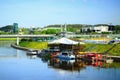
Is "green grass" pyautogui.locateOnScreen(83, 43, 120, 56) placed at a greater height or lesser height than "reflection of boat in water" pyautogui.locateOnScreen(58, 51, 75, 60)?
greater

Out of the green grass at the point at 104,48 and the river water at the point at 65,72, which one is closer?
the river water at the point at 65,72

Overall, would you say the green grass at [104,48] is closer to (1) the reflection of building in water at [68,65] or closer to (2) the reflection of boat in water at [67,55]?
→ (2) the reflection of boat in water at [67,55]

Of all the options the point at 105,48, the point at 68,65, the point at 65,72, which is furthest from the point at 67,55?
the point at 65,72

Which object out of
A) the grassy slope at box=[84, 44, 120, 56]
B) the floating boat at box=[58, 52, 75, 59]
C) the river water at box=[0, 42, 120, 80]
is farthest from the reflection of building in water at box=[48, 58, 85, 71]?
the grassy slope at box=[84, 44, 120, 56]

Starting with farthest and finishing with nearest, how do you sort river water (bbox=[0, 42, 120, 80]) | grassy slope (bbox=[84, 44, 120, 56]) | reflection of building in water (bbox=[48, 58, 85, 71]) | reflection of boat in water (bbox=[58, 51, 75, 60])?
grassy slope (bbox=[84, 44, 120, 56]) → reflection of boat in water (bbox=[58, 51, 75, 60]) → reflection of building in water (bbox=[48, 58, 85, 71]) → river water (bbox=[0, 42, 120, 80])

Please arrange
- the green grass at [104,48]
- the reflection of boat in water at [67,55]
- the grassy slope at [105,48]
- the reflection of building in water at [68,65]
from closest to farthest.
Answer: the reflection of building in water at [68,65], the reflection of boat in water at [67,55], the grassy slope at [105,48], the green grass at [104,48]

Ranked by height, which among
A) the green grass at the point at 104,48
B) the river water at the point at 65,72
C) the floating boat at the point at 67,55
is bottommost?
the river water at the point at 65,72

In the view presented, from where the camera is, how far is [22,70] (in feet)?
133

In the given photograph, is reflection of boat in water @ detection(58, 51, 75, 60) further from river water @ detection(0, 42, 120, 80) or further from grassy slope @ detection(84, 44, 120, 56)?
grassy slope @ detection(84, 44, 120, 56)

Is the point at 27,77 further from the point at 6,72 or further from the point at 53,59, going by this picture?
the point at 53,59

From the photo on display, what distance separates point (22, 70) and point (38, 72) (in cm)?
277

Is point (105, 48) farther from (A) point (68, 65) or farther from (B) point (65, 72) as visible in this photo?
(B) point (65, 72)

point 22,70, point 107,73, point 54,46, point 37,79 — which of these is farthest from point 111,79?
point 54,46

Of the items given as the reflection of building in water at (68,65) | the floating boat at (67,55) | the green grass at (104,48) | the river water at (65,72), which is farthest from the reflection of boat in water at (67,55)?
the green grass at (104,48)
